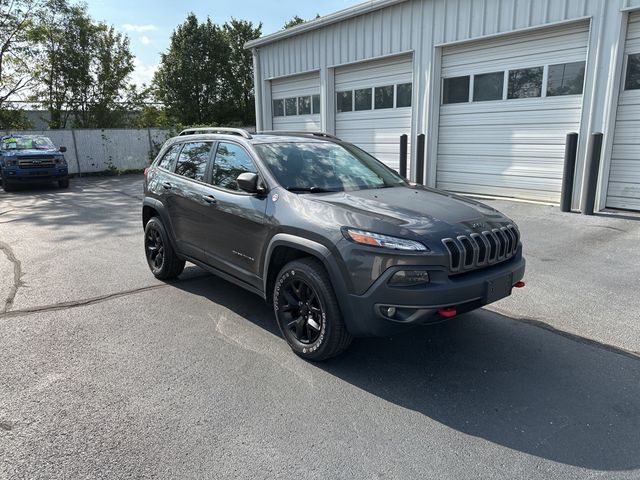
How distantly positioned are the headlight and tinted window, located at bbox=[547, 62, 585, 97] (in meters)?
8.38

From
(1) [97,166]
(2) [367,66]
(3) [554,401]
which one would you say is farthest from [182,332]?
(1) [97,166]

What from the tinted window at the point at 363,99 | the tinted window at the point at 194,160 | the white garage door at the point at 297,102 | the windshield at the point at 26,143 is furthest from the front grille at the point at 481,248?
the windshield at the point at 26,143

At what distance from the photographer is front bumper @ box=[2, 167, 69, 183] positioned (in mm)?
14969

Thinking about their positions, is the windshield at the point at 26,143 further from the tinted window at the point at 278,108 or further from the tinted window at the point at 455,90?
the tinted window at the point at 455,90

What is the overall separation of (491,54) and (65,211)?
34.4ft

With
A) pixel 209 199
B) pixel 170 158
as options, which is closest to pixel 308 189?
pixel 209 199

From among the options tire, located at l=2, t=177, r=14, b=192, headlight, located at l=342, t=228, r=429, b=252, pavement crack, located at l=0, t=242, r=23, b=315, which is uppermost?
headlight, located at l=342, t=228, r=429, b=252

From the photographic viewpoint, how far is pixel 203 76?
107ft

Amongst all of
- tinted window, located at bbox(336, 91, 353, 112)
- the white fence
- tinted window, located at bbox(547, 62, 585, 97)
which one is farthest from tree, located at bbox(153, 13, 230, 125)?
tinted window, located at bbox(547, 62, 585, 97)

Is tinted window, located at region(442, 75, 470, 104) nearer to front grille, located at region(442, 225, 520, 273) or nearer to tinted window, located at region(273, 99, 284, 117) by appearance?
tinted window, located at region(273, 99, 284, 117)

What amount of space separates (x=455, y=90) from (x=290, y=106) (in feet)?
22.3

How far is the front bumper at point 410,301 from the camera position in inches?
123

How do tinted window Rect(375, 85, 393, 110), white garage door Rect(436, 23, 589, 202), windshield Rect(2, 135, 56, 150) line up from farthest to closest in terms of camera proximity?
windshield Rect(2, 135, 56, 150) < tinted window Rect(375, 85, 393, 110) < white garage door Rect(436, 23, 589, 202)

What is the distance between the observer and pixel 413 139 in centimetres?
1270
